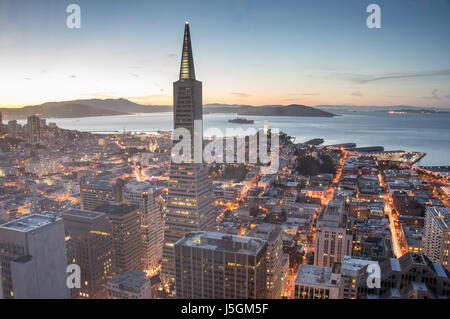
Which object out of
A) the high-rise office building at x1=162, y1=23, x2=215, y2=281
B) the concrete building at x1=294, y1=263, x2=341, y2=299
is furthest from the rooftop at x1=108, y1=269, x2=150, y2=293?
the concrete building at x1=294, y1=263, x2=341, y2=299

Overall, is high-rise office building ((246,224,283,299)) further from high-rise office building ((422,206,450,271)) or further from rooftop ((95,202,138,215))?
high-rise office building ((422,206,450,271))

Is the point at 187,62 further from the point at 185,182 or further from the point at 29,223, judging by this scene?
the point at 29,223

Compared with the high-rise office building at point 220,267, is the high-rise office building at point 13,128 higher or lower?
higher

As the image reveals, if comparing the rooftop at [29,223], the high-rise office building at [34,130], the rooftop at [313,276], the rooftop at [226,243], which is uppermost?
the high-rise office building at [34,130]

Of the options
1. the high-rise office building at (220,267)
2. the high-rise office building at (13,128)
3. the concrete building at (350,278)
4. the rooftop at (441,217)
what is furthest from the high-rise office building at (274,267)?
the high-rise office building at (13,128)

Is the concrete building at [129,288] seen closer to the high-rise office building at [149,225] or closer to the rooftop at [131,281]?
the rooftop at [131,281]
